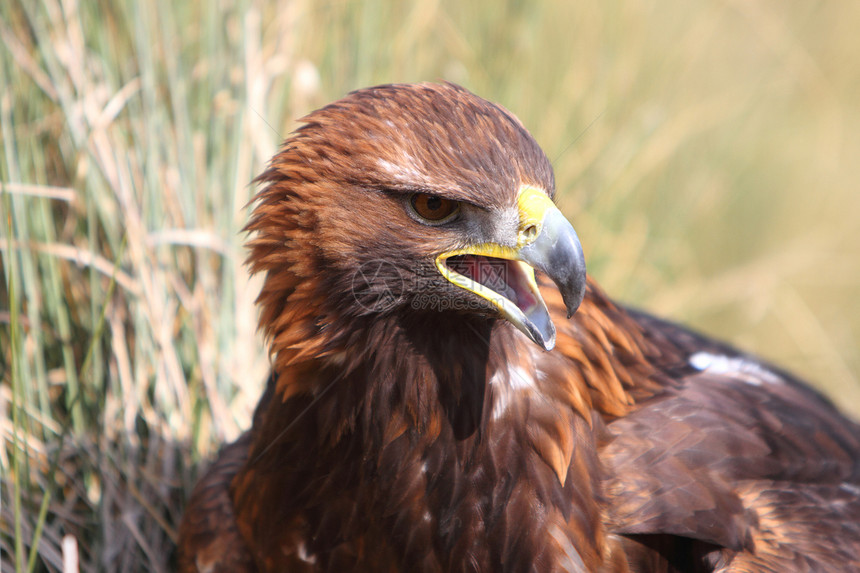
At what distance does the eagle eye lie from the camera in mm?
2209

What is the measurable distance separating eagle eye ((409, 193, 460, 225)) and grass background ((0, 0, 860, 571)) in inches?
46.4

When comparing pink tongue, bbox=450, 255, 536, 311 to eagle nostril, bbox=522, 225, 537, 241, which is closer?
eagle nostril, bbox=522, 225, 537, 241

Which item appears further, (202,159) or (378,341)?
(202,159)

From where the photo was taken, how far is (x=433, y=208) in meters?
2.21

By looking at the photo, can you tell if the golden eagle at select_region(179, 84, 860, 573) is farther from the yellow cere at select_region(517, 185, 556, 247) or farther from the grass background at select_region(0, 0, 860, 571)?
the grass background at select_region(0, 0, 860, 571)

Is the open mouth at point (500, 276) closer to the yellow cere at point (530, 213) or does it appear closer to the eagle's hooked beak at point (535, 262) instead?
the eagle's hooked beak at point (535, 262)

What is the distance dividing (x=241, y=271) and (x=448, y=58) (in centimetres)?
204

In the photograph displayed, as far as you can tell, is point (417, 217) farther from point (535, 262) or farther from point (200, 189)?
point (200, 189)

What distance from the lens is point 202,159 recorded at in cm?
418

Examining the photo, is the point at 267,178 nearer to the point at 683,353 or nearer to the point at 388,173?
the point at 388,173

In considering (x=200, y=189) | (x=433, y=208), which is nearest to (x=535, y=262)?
(x=433, y=208)

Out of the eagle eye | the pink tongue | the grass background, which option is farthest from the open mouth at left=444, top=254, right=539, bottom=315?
the grass background

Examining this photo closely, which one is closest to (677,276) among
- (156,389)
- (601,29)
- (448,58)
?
(601,29)

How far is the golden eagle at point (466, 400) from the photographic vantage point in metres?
2.21
